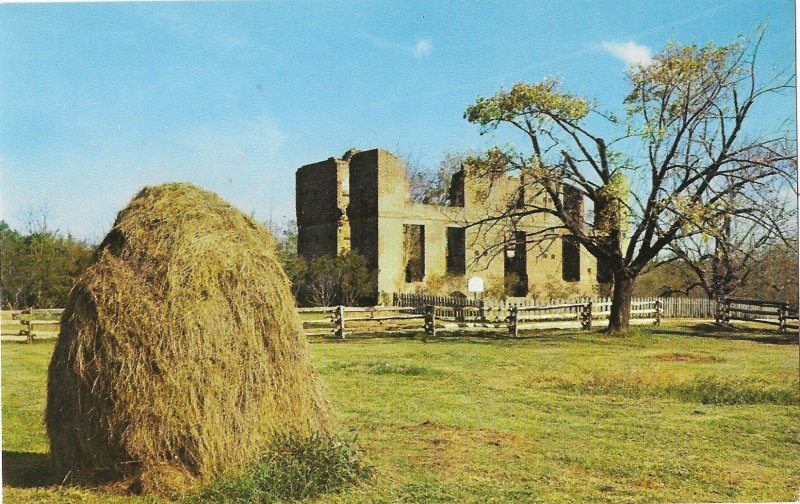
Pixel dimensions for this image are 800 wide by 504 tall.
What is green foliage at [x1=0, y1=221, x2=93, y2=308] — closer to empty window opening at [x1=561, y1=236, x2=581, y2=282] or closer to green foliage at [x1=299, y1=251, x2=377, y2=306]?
green foliage at [x1=299, y1=251, x2=377, y2=306]

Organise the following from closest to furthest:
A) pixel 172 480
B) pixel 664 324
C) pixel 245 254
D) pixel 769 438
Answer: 1. pixel 172 480
2. pixel 245 254
3. pixel 769 438
4. pixel 664 324

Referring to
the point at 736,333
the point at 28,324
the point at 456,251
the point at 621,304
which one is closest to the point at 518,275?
the point at 456,251

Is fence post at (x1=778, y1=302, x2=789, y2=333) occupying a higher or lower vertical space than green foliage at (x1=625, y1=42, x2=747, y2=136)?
lower

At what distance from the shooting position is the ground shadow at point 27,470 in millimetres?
5824

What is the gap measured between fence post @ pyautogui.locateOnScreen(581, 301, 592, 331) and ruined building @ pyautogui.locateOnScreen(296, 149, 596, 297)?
6.58ft

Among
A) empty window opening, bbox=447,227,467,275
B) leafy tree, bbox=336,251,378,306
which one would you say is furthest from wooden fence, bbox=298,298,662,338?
empty window opening, bbox=447,227,467,275

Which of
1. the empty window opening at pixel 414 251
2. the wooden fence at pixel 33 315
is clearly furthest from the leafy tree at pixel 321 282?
the wooden fence at pixel 33 315

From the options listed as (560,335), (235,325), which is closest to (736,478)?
(235,325)

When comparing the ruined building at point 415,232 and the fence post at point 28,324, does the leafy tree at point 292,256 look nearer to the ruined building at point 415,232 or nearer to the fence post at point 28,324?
the ruined building at point 415,232

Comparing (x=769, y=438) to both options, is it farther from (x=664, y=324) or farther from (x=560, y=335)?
(x=664, y=324)

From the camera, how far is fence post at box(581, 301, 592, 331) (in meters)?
19.1

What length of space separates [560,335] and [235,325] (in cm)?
1338

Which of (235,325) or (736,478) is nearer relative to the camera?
(235,325)

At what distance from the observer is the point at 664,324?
2144 centimetres
